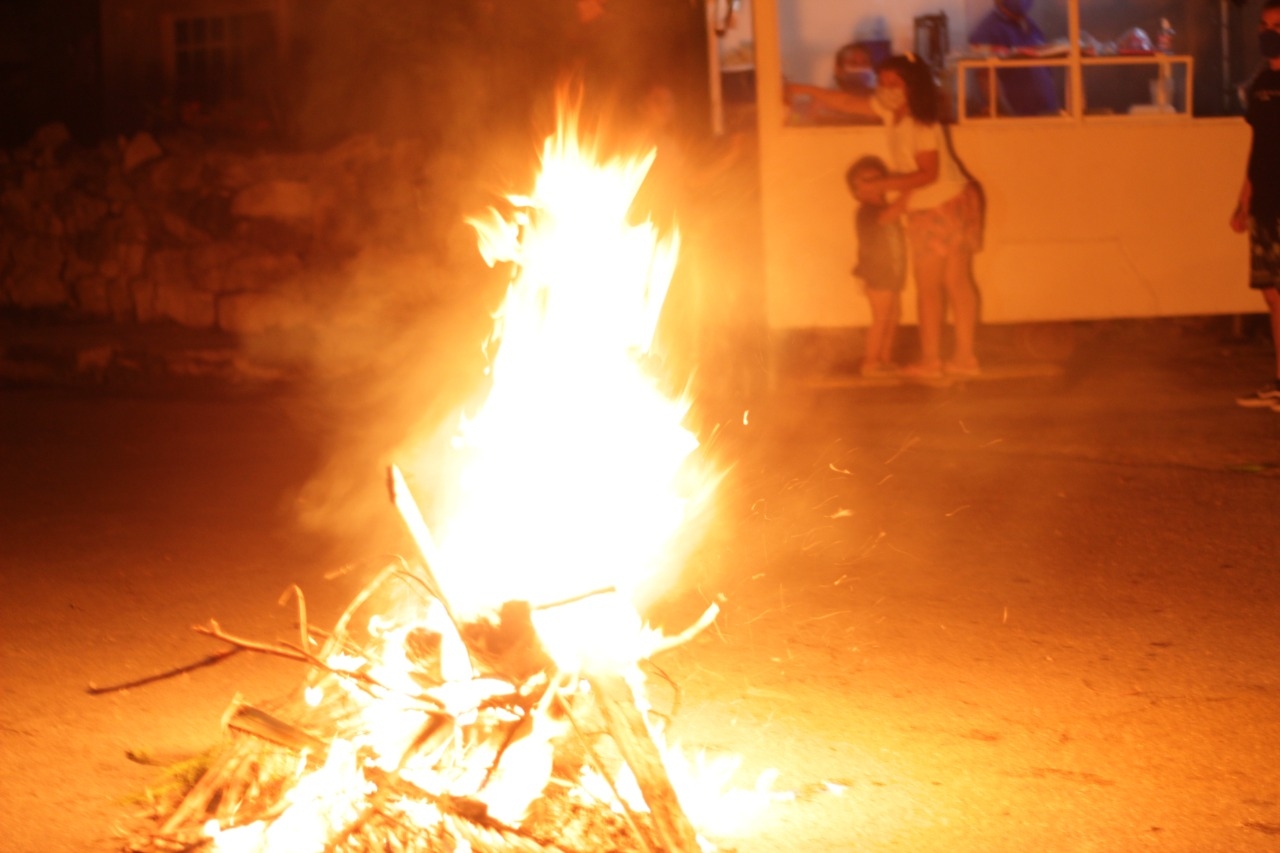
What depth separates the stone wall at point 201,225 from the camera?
12.0m

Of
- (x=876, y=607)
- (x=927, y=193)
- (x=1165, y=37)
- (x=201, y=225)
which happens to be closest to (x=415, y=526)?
(x=876, y=607)

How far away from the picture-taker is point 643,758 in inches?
143

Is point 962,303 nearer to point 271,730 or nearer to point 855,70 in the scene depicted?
point 855,70

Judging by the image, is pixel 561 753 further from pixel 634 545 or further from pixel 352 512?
pixel 352 512

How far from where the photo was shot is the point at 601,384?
4586 mm

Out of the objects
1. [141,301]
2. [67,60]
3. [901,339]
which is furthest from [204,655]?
[67,60]

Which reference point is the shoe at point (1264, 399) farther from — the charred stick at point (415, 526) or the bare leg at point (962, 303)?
the charred stick at point (415, 526)

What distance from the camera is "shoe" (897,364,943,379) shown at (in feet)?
33.0

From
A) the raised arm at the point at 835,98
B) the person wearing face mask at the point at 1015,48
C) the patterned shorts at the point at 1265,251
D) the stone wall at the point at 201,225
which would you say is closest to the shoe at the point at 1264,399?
the patterned shorts at the point at 1265,251

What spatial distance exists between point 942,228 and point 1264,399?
2234 mm

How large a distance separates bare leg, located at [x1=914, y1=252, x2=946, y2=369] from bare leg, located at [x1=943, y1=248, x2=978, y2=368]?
65 mm

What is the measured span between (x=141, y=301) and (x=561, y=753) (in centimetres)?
1008

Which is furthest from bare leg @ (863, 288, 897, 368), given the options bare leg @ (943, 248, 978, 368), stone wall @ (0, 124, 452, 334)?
stone wall @ (0, 124, 452, 334)

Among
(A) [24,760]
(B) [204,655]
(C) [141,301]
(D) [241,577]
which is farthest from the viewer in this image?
(C) [141,301]
